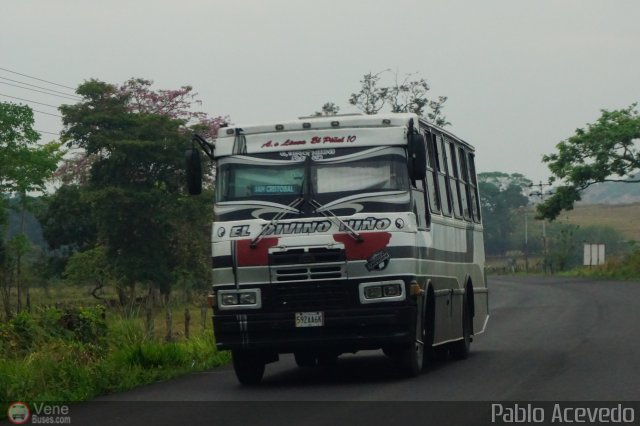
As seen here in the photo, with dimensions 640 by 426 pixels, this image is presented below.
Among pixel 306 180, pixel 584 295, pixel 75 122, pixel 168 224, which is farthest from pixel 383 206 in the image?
pixel 75 122

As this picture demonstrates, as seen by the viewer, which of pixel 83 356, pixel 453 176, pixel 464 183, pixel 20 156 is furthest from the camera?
pixel 20 156

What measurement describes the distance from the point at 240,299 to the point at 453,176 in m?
5.04

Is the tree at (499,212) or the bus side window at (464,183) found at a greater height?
the tree at (499,212)

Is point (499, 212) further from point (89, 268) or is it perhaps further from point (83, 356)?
point (83, 356)

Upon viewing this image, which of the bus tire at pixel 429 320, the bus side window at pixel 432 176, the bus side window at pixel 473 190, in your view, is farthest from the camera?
the bus side window at pixel 473 190

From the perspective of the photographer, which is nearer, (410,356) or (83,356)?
(410,356)

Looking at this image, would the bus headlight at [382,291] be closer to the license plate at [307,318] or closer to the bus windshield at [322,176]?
the license plate at [307,318]

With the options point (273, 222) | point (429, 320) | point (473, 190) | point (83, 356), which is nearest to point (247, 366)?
point (273, 222)

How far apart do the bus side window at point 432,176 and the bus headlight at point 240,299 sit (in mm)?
2782

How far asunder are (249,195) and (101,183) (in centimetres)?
4505

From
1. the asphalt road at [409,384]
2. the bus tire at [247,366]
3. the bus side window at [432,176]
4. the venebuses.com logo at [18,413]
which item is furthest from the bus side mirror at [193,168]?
the venebuses.com logo at [18,413]

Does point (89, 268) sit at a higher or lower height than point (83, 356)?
higher

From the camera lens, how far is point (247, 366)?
1622 centimetres

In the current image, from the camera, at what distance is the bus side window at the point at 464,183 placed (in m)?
20.3
